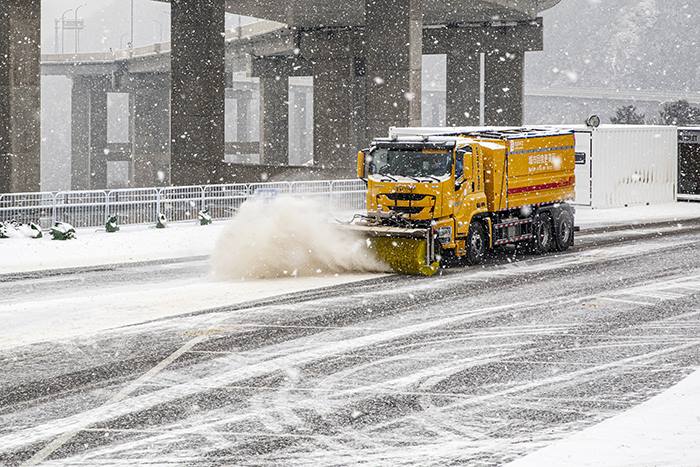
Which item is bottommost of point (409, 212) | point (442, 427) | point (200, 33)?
point (442, 427)

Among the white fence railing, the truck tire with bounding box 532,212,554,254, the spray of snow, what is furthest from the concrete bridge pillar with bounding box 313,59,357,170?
the spray of snow

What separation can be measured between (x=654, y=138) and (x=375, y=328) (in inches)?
1137

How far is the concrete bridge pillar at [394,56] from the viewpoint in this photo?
46.2 meters

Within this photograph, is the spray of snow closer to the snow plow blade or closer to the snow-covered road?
the snow plow blade

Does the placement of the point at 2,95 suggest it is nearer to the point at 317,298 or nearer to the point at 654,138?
the point at 317,298

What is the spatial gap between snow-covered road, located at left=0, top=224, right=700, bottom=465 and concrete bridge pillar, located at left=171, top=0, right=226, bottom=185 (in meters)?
28.0

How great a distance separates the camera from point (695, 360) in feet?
44.2

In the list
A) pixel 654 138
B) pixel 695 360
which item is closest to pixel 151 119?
pixel 654 138

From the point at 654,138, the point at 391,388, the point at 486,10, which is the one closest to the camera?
the point at 391,388

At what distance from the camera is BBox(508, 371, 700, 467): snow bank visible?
905cm

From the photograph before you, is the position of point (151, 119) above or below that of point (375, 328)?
above

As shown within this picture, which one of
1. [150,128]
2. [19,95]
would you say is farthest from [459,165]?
[150,128]

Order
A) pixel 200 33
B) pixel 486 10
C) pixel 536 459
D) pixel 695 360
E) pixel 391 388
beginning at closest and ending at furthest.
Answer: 1. pixel 536 459
2. pixel 391 388
3. pixel 695 360
4. pixel 200 33
5. pixel 486 10

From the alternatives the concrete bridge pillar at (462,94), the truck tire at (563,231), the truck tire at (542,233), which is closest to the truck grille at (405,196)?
the truck tire at (542,233)
